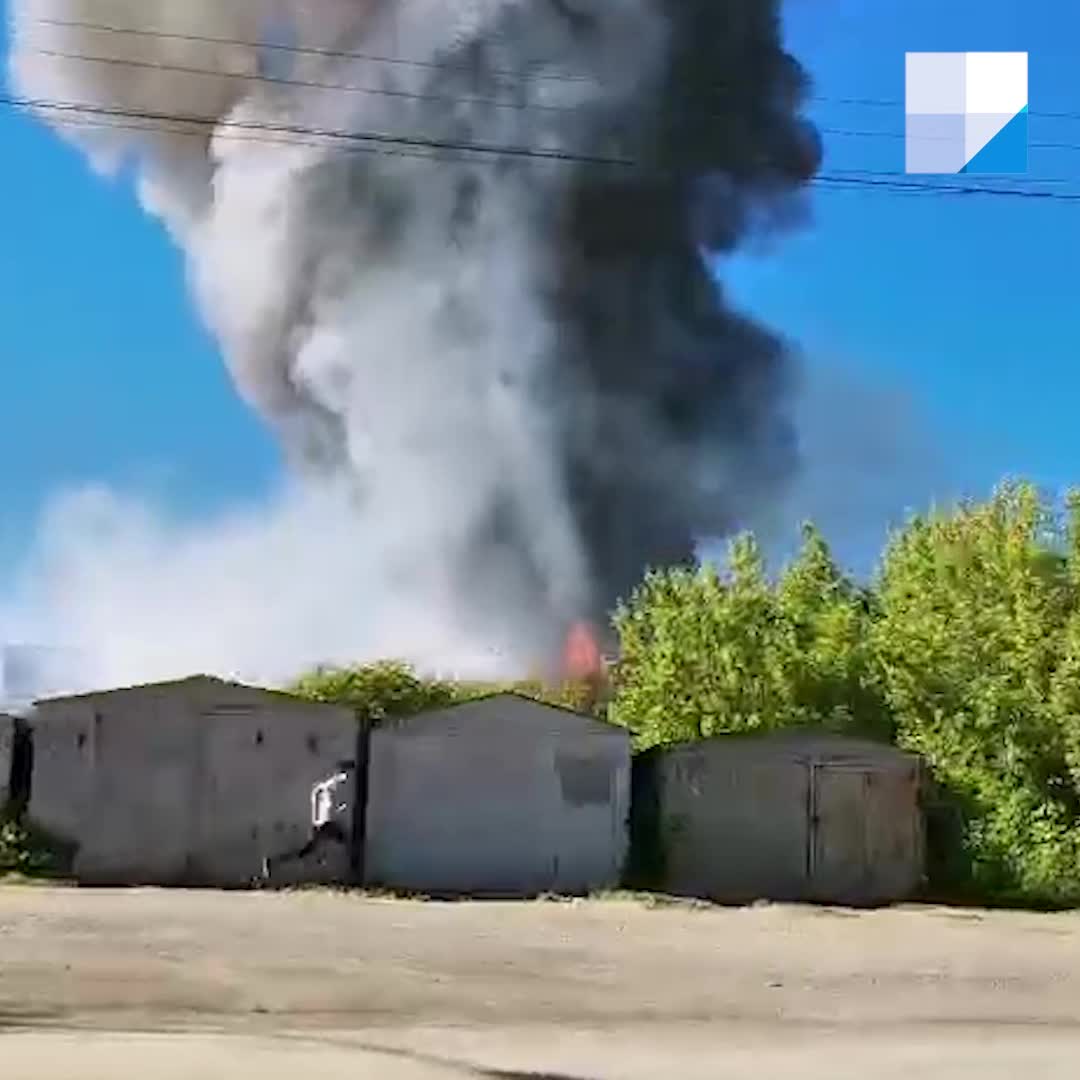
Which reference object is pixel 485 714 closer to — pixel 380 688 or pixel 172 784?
pixel 172 784

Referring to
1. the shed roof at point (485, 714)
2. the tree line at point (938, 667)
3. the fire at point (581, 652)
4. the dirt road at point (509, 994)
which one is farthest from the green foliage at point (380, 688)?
the dirt road at point (509, 994)

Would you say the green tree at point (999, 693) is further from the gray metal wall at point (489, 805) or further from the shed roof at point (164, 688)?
the shed roof at point (164, 688)

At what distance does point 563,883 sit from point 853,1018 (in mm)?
12476

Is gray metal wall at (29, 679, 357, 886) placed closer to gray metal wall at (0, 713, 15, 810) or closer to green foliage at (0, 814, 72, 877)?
green foliage at (0, 814, 72, 877)

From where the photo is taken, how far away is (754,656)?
28.9m

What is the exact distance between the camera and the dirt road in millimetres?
10359

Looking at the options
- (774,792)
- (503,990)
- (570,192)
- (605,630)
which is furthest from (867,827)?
(570,192)

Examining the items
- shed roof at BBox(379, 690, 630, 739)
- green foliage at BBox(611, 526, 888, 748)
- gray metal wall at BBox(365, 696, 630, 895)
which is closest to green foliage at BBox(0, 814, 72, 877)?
gray metal wall at BBox(365, 696, 630, 895)

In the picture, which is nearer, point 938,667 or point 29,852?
point 29,852

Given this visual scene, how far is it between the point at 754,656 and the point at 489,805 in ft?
19.4

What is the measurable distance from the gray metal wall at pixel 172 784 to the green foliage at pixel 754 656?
21.7 feet

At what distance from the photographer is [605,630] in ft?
193

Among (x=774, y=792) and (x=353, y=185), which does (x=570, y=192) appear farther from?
(x=774, y=792)

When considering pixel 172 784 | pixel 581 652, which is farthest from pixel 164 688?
pixel 581 652
